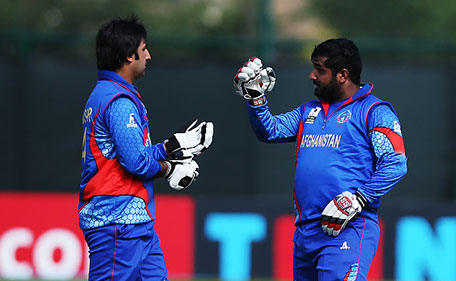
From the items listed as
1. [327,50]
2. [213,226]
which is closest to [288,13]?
[213,226]

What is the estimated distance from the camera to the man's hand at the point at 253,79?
183 inches

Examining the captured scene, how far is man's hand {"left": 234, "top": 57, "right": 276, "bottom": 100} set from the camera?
4637 mm

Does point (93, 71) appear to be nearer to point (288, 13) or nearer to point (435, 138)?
point (435, 138)

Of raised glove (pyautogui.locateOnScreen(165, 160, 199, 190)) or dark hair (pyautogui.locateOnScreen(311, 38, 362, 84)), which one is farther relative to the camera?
dark hair (pyautogui.locateOnScreen(311, 38, 362, 84))

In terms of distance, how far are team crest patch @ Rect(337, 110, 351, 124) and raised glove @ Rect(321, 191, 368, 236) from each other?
1.35 ft

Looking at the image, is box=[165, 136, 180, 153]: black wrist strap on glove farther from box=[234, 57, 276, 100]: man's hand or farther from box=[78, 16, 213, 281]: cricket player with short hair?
box=[234, 57, 276, 100]: man's hand

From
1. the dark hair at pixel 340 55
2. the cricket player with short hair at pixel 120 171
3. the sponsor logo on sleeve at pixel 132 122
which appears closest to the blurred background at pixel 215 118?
the dark hair at pixel 340 55

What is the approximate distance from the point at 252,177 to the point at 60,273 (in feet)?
7.53

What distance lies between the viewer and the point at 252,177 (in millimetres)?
9328

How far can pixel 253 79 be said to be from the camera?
4.67 m

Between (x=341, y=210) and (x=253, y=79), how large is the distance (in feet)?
2.88

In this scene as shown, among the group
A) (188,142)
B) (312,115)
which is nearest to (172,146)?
(188,142)

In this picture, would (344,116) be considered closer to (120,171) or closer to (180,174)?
(180,174)

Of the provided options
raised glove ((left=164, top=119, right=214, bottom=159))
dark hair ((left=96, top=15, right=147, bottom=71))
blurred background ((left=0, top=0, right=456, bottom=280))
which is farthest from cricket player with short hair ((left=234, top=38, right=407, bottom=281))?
blurred background ((left=0, top=0, right=456, bottom=280))
